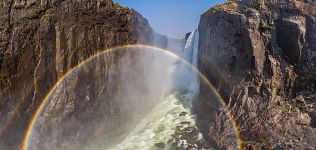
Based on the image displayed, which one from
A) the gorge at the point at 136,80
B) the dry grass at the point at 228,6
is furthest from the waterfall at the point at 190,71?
the dry grass at the point at 228,6

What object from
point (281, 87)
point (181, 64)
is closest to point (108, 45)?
point (281, 87)

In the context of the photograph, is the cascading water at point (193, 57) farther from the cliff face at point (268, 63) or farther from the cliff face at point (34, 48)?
the cliff face at point (34, 48)

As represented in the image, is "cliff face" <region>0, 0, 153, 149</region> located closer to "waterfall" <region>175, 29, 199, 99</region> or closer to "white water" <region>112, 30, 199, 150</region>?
"white water" <region>112, 30, 199, 150</region>

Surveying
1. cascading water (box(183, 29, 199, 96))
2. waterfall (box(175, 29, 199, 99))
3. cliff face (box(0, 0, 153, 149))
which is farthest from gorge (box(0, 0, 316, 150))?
waterfall (box(175, 29, 199, 99))

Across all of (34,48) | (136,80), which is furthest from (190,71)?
(34,48)

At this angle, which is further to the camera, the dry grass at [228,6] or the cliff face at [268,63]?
the dry grass at [228,6]

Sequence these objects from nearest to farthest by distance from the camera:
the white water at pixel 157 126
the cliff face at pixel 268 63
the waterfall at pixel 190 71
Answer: the cliff face at pixel 268 63 < the white water at pixel 157 126 < the waterfall at pixel 190 71

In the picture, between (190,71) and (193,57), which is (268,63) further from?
(190,71)
